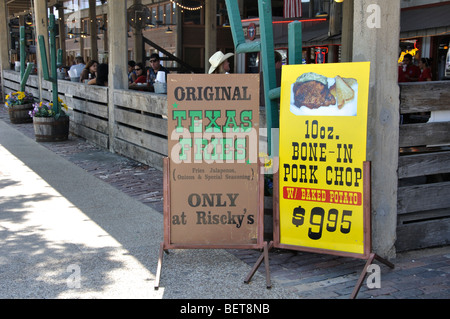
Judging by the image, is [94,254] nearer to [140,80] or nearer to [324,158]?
[324,158]

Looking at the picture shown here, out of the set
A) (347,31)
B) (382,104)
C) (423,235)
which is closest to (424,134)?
(382,104)

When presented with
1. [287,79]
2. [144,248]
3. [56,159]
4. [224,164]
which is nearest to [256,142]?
[224,164]

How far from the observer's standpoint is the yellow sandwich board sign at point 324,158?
13.5 feet

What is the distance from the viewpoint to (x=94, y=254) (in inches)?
185

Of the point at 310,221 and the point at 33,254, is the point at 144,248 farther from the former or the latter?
the point at 310,221

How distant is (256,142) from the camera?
4289 mm

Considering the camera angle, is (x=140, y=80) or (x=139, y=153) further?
(x=140, y=80)

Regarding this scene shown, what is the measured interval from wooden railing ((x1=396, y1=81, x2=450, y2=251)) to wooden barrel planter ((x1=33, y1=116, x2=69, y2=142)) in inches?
325

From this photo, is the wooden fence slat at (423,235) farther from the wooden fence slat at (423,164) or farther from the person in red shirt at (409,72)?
the person in red shirt at (409,72)

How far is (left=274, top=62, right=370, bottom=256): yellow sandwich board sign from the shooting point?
4102mm

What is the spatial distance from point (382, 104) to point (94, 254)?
9.01 feet

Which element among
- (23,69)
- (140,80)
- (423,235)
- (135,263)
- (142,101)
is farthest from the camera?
(23,69)

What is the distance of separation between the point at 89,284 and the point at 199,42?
20772 mm

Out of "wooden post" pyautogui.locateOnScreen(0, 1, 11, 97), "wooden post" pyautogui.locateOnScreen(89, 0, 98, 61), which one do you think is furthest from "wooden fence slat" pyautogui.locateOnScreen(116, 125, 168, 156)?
"wooden post" pyautogui.locateOnScreen(89, 0, 98, 61)
